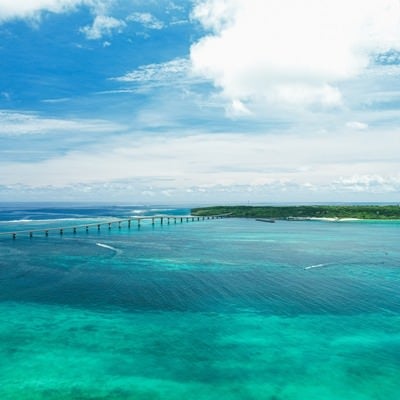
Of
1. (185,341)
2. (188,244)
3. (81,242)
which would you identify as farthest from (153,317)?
(81,242)

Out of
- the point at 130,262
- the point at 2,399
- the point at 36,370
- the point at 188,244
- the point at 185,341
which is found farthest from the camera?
the point at 188,244

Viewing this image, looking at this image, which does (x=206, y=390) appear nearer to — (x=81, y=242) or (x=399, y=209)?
(x=81, y=242)

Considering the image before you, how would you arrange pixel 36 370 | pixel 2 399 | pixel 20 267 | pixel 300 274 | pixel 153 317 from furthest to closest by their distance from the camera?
pixel 20 267, pixel 300 274, pixel 153 317, pixel 36 370, pixel 2 399

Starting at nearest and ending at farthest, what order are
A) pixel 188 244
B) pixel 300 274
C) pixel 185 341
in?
pixel 185 341, pixel 300 274, pixel 188 244

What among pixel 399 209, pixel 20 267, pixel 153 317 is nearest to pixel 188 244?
pixel 20 267

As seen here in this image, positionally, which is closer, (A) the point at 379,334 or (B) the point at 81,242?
(A) the point at 379,334

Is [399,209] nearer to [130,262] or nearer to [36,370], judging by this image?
[130,262]
